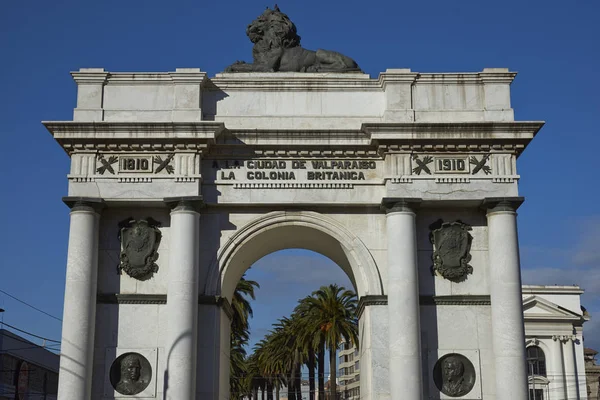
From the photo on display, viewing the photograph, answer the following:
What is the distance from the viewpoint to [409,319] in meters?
26.0

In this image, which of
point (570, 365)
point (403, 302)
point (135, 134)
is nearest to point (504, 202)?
point (403, 302)

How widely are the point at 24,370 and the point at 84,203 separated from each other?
2971 centimetres

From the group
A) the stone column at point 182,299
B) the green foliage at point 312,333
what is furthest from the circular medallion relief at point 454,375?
the green foliage at point 312,333

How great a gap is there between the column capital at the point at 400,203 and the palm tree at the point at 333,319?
26616 millimetres

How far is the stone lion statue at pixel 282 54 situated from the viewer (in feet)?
96.9

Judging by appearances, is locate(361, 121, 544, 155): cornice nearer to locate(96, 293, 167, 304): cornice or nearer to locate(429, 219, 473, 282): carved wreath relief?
locate(429, 219, 473, 282): carved wreath relief

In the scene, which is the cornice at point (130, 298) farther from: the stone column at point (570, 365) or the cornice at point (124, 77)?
the stone column at point (570, 365)

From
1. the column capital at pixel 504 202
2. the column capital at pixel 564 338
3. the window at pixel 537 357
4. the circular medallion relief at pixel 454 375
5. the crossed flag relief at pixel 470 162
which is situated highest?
the crossed flag relief at pixel 470 162

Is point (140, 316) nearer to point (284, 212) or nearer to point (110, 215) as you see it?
point (110, 215)

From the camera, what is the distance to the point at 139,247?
2733 centimetres

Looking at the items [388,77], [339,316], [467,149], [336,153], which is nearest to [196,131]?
[336,153]

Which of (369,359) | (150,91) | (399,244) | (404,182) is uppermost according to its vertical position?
(150,91)

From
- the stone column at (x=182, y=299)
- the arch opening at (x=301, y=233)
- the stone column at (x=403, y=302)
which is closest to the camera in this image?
the stone column at (x=182, y=299)

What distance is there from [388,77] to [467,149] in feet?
10.9
